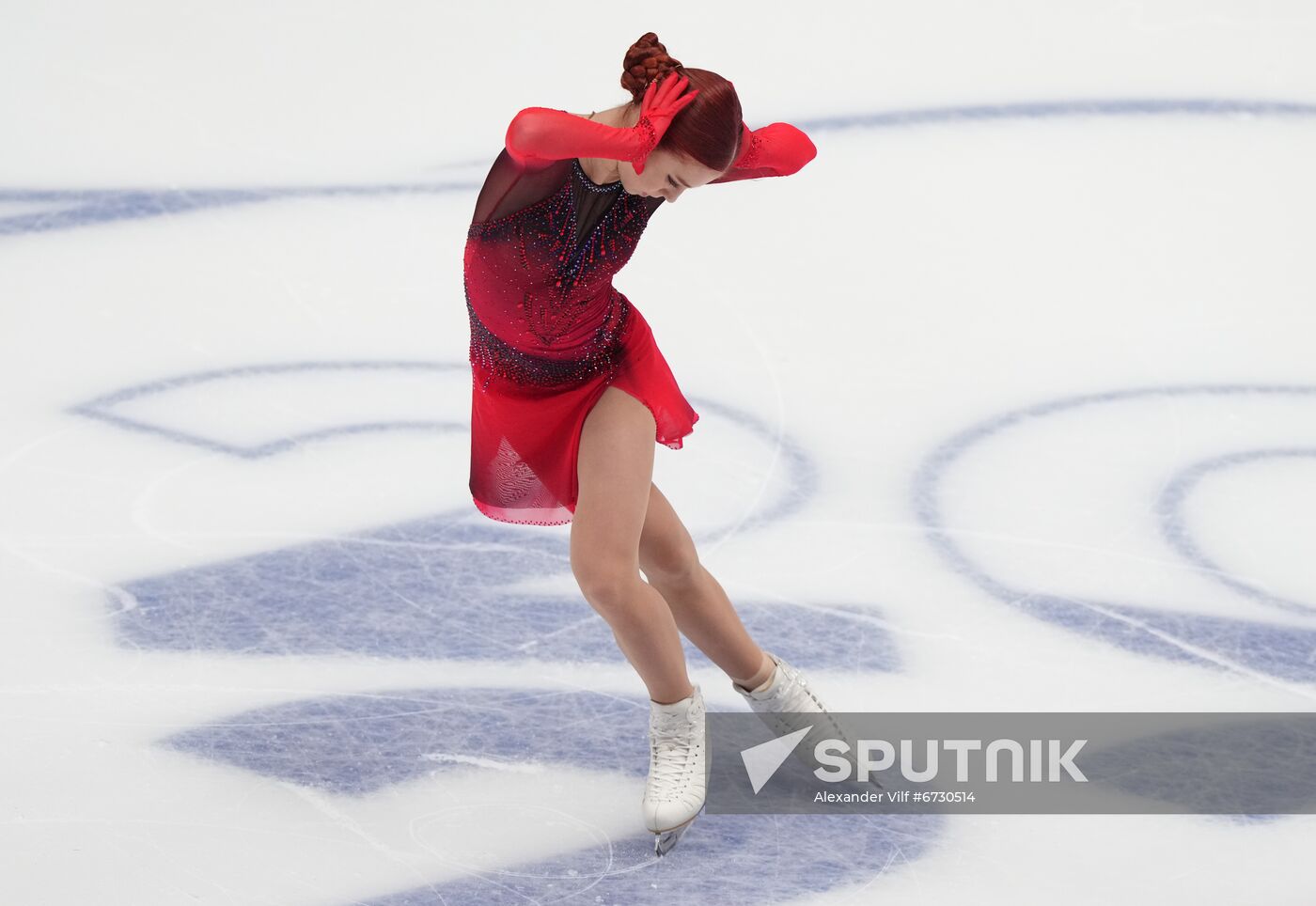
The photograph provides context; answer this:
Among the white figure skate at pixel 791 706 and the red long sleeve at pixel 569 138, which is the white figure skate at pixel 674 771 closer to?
the white figure skate at pixel 791 706

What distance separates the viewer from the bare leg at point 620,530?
2254mm

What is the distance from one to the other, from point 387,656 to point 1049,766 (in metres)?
1.19

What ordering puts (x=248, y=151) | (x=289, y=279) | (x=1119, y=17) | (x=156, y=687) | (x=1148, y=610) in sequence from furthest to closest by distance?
1. (x=1119, y=17)
2. (x=248, y=151)
3. (x=289, y=279)
4. (x=1148, y=610)
5. (x=156, y=687)

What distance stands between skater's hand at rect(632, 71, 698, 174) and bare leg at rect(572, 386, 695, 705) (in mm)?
441

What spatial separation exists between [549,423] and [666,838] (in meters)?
0.65

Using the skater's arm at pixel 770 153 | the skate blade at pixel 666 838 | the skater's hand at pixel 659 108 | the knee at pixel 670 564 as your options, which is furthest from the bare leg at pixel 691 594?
the skater's hand at pixel 659 108

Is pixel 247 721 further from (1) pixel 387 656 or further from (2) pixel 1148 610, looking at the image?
(2) pixel 1148 610

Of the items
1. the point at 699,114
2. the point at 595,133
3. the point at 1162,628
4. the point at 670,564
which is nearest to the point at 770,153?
the point at 699,114

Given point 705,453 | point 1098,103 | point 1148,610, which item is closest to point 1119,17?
point 1098,103

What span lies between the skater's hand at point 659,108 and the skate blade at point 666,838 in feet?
3.21

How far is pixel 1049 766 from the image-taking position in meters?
2.58

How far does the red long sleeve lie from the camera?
1945mm

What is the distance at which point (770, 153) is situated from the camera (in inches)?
89.2
